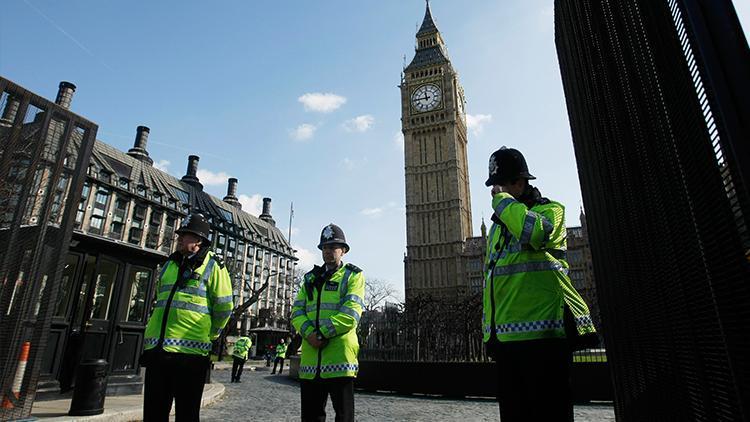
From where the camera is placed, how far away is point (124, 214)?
141 feet

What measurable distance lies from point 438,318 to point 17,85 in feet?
37.6

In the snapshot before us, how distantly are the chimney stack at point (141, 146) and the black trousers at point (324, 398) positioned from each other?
55.3 metres

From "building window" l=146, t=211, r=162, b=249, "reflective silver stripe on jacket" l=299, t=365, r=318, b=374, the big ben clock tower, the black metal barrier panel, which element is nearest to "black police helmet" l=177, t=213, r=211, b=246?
"reflective silver stripe on jacket" l=299, t=365, r=318, b=374

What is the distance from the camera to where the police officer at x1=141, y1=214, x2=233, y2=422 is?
10.6 feet

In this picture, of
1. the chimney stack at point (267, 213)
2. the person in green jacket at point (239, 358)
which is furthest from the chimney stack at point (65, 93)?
the chimney stack at point (267, 213)

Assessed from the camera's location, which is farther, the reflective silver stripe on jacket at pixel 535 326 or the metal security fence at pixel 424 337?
the metal security fence at pixel 424 337

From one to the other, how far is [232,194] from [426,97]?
3663cm

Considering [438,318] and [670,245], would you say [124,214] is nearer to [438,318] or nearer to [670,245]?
[438,318]

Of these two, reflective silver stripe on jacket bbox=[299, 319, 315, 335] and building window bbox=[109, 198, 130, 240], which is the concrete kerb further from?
building window bbox=[109, 198, 130, 240]

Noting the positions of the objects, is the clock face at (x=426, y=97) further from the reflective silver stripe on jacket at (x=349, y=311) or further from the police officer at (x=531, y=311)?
the police officer at (x=531, y=311)

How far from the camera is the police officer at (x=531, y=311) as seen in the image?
220 cm

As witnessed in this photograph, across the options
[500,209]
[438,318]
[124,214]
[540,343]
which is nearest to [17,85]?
[500,209]

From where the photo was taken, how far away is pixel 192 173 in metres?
60.1

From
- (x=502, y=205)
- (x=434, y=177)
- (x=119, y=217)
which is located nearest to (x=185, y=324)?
(x=502, y=205)
